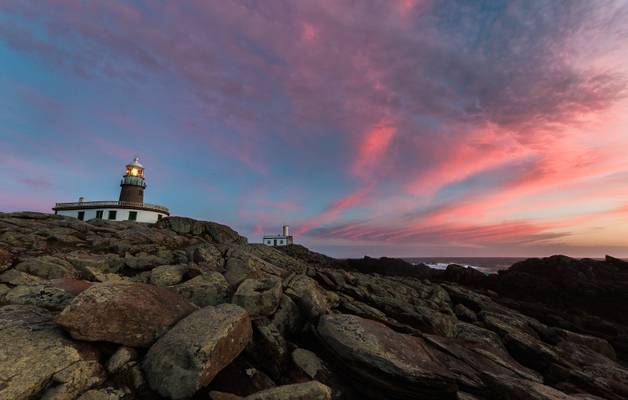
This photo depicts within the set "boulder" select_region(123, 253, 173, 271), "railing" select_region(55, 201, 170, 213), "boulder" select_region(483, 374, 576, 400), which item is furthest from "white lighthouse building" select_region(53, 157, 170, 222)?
"boulder" select_region(483, 374, 576, 400)

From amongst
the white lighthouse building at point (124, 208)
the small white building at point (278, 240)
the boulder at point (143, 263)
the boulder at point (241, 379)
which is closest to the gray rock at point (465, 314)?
the boulder at point (241, 379)

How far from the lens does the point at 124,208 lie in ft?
199

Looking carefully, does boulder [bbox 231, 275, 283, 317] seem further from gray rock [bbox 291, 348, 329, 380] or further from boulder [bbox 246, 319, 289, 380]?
gray rock [bbox 291, 348, 329, 380]

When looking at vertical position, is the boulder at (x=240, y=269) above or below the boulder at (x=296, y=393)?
above

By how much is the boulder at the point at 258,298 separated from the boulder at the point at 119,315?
9.79ft

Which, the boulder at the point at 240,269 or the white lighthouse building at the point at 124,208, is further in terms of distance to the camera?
the white lighthouse building at the point at 124,208

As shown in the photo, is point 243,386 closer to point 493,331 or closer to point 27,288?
point 27,288

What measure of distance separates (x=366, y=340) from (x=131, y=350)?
23.9ft

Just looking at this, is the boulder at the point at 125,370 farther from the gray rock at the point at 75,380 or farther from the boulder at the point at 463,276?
the boulder at the point at 463,276

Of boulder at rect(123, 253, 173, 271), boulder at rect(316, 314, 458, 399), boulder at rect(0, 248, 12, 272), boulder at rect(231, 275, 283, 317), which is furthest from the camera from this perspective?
boulder at rect(123, 253, 173, 271)

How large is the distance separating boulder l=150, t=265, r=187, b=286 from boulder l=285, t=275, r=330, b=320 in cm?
580

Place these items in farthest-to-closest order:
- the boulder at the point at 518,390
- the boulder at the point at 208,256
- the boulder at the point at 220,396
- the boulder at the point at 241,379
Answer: the boulder at the point at 208,256 < the boulder at the point at 518,390 < the boulder at the point at 241,379 < the boulder at the point at 220,396

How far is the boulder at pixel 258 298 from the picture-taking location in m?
12.2

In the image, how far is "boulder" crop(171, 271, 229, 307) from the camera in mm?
13383
